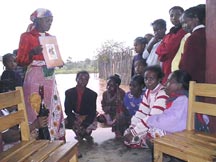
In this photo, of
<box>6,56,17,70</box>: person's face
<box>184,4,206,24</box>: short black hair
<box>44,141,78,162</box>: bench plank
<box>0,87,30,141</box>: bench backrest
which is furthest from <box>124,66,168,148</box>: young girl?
<box>6,56,17,70</box>: person's face

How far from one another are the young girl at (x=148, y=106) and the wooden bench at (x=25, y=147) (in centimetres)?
118

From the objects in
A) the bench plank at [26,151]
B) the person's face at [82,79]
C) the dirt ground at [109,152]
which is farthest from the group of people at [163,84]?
the bench plank at [26,151]

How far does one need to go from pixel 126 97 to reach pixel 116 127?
0.44 m

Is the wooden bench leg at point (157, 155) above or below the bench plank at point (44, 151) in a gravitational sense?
below

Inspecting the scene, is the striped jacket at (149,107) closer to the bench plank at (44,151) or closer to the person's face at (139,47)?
the bench plank at (44,151)

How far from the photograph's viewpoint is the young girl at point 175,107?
286cm

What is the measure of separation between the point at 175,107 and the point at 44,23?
5.35 feet

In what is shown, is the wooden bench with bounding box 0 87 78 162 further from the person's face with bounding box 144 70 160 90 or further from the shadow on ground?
the person's face with bounding box 144 70 160 90

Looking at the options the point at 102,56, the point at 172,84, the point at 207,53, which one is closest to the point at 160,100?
the point at 172,84

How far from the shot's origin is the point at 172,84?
3006 mm

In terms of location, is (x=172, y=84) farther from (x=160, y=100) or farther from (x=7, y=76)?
(x=7, y=76)

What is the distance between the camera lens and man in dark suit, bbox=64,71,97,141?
4.29 meters

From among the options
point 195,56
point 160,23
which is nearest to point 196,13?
point 195,56

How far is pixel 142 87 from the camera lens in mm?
4219
